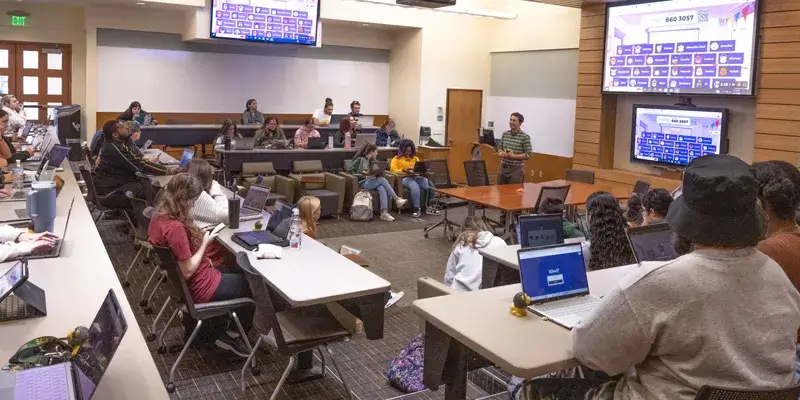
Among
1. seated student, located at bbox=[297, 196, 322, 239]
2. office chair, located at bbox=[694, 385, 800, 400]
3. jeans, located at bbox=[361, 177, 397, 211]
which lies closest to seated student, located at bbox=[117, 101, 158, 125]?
jeans, located at bbox=[361, 177, 397, 211]

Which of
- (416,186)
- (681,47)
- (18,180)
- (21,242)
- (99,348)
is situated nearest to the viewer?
(99,348)

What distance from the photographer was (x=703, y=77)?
8.65 m

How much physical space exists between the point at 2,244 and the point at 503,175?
6.91 meters

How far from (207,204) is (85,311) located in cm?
201

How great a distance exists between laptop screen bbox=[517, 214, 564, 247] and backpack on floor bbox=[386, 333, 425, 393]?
0.86 m

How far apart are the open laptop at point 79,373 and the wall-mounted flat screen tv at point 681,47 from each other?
8063mm

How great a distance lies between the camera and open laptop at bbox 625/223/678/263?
3219 mm

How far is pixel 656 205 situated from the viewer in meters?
3.97

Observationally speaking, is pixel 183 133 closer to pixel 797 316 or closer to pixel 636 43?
pixel 636 43

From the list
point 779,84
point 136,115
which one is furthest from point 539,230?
point 136,115

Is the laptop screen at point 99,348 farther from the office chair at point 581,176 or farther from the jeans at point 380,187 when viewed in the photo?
the office chair at point 581,176

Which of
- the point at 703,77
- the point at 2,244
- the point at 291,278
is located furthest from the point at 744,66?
the point at 2,244

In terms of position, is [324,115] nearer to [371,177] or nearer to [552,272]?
[371,177]

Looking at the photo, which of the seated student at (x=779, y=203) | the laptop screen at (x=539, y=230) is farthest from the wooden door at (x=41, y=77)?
the seated student at (x=779, y=203)
